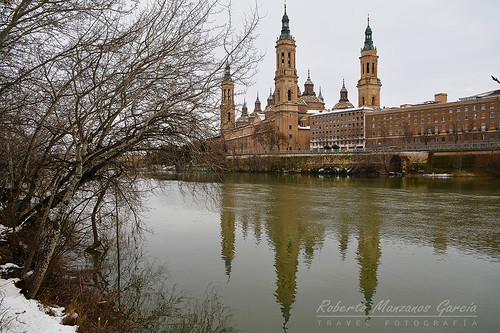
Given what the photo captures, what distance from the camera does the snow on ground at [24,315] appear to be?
18.6ft

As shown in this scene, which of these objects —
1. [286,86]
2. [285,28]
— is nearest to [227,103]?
[286,86]

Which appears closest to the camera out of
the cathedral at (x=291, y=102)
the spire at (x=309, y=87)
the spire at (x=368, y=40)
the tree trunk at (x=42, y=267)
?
the tree trunk at (x=42, y=267)

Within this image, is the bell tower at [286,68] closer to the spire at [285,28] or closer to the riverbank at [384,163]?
the spire at [285,28]

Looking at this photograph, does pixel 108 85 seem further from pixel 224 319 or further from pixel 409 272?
pixel 409 272

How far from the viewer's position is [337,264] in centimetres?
1260

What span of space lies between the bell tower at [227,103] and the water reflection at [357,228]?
4737 millimetres

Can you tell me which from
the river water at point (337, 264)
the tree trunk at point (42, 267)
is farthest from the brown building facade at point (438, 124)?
the tree trunk at point (42, 267)

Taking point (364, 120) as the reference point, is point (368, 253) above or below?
below

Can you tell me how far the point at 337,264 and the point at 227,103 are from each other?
732 cm

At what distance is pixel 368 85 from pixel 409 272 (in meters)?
105

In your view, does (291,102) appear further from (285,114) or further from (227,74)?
(227,74)

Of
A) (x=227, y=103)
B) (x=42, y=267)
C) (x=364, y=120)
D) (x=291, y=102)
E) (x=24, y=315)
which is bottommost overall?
(x=24, y=315)

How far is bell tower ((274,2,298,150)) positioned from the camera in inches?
4038

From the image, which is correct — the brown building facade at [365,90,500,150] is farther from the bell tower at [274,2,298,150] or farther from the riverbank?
the bell tower at [274,2,298,150]
